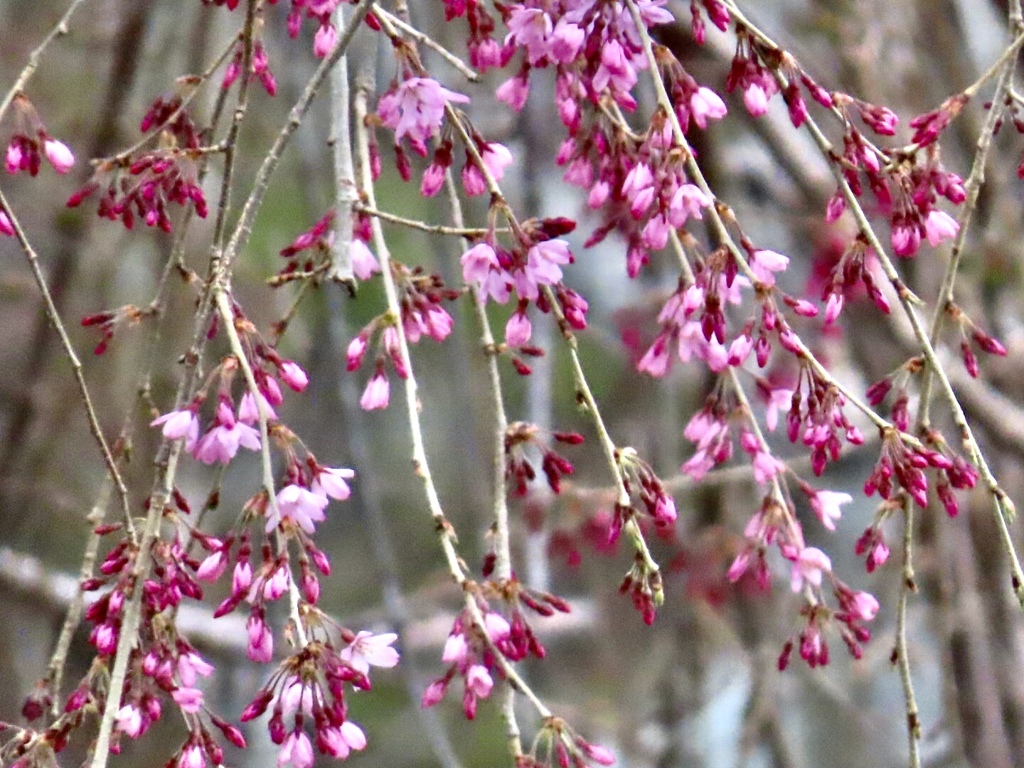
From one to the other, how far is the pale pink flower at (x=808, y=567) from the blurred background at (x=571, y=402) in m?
0.61

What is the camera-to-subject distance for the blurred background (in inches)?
101

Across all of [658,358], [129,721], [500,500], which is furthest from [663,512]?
[129,721]

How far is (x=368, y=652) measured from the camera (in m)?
1.10

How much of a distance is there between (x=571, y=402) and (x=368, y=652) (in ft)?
11.6

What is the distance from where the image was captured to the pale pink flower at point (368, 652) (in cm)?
110

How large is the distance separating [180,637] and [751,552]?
1.87 feet

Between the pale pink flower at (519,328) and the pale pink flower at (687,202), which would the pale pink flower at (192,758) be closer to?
the pale pink flower at (519,328)

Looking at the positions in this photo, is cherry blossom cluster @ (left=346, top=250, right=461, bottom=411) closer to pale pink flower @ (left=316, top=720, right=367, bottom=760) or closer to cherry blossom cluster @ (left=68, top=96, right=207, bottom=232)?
cherry blossom cluster @ (left=68, top=96, right=207, bottom=232)

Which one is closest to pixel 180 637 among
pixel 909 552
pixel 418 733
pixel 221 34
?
pixel 909 552

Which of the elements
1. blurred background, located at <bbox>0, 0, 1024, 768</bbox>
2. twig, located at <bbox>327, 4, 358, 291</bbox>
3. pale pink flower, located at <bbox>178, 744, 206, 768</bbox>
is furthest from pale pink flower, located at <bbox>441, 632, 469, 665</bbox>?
blurred background, located at <bbox>0, 0, 1024, 768</bbox>

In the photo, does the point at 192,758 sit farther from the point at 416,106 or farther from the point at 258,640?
the point at 416,106

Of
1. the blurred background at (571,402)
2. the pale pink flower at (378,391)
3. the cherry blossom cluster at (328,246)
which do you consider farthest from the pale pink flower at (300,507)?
the blurred background at (571,402)

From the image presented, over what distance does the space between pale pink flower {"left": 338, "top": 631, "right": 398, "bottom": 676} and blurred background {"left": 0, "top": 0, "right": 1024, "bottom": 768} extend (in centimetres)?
89

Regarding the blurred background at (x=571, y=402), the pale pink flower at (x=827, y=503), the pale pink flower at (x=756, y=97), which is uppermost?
the blurred background at (x=571, y=402)
